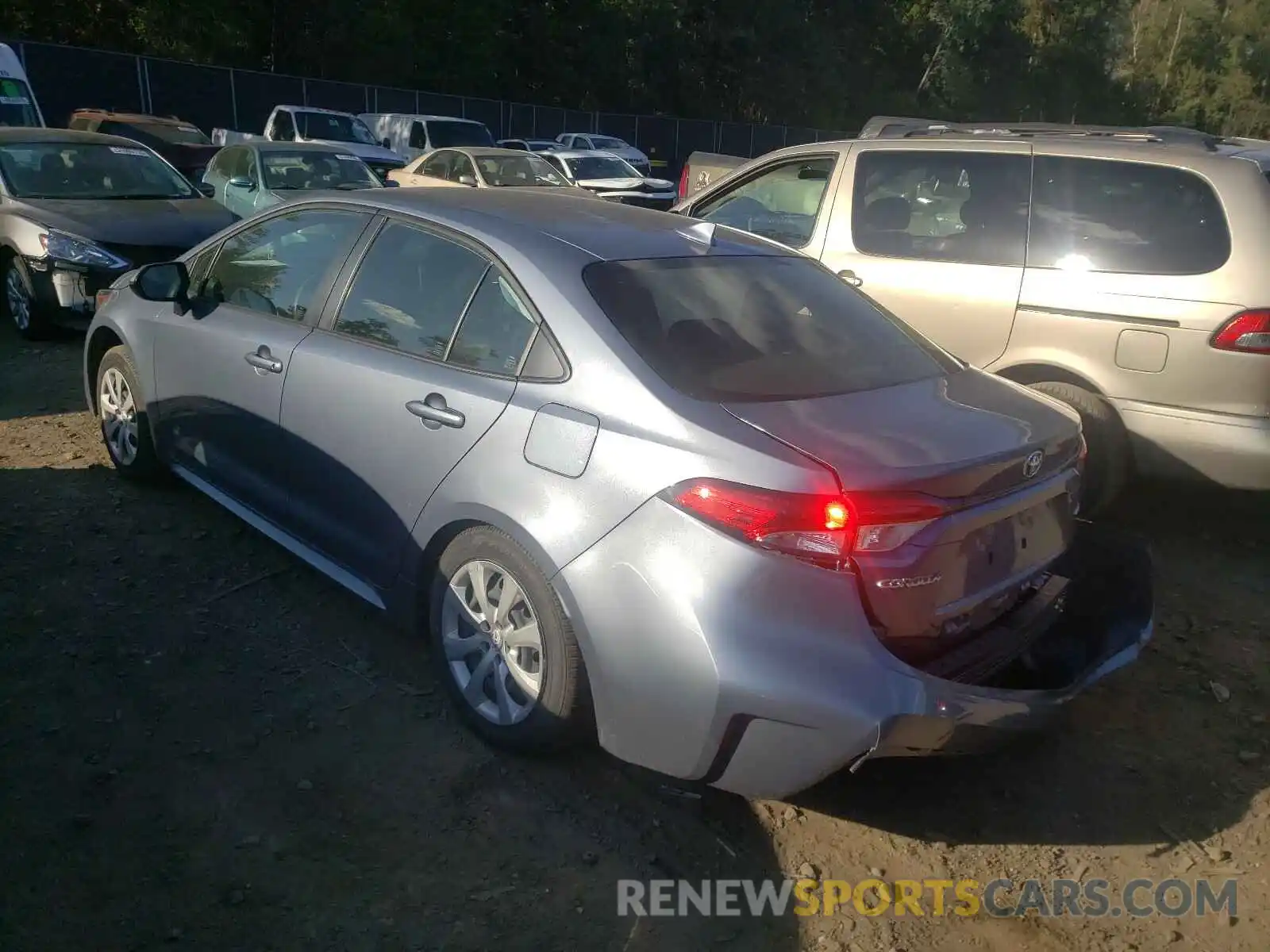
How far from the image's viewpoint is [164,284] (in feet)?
14.9

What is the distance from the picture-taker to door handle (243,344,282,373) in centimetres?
404

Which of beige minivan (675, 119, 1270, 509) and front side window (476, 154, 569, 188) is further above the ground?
beige minivan (675, 119, 1270, 509)

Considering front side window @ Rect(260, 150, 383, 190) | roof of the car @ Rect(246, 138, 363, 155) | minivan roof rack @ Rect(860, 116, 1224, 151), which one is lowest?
front side window @ Rect(260, 150, 383, 190)

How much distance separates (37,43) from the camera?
2302cm

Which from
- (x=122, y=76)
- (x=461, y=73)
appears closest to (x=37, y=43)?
(x=122, y=76)

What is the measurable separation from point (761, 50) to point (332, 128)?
31.0 meters

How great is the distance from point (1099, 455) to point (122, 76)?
25.9 meters

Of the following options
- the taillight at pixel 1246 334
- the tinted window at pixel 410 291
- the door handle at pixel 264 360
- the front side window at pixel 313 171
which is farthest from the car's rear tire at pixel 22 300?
the taillight at pixel 1246 334

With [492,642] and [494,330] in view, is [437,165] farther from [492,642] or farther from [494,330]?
[492,642]

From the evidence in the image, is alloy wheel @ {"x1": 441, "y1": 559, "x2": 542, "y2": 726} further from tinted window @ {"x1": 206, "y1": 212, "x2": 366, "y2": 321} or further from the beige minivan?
the beige minivan

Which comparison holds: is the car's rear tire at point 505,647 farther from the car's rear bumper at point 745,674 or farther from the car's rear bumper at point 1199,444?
the car's rear bumper at point 1199,444

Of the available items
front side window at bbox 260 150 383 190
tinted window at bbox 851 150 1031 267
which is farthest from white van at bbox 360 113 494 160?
tinted window at bbox 851 150 1031 267

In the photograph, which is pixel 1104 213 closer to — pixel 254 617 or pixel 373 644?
pixel 373 644

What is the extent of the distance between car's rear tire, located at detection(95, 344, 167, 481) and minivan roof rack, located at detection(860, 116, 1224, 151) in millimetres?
4333
